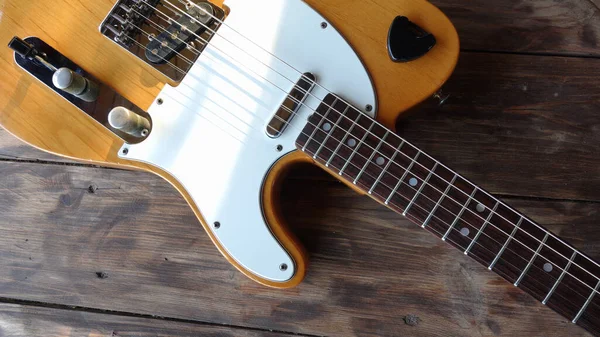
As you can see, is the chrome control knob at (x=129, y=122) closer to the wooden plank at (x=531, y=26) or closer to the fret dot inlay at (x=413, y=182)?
the fret dot inlay at (x=413, y=182)

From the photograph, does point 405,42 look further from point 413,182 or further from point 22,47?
point 22,47

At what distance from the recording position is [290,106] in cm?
80

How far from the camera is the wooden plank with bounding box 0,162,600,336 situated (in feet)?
2.94

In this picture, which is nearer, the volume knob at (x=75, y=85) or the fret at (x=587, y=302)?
the fret at (x=587, y=302)

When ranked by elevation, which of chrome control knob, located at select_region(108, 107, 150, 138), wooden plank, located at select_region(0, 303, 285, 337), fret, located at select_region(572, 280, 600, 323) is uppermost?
fret, located at select_region(572, 280, 600, 323)

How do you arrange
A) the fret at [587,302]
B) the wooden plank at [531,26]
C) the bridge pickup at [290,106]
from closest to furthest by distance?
the fret at [587,302] → the bridge pickup at [290,106] → the wooden plank at [531,26]

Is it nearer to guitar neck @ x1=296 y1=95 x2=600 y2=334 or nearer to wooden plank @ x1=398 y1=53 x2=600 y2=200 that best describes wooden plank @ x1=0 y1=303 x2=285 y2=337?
guitar neck @ x1=296 y1=95 x2=600 y2=334

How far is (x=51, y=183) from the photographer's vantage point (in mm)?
1024

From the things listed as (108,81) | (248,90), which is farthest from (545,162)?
(108,81)

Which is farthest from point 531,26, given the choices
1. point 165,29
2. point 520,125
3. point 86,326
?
point 86,326

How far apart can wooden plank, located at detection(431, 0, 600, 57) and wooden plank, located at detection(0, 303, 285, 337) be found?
72cm

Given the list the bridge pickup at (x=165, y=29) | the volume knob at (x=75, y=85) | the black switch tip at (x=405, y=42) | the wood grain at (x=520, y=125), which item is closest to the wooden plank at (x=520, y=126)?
the wood grain at (x=520, y=125)

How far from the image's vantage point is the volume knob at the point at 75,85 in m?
0.80

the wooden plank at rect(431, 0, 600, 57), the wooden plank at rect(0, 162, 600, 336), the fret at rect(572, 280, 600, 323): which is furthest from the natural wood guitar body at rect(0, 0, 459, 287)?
the fret at rect(572, 280, 600, 323)
